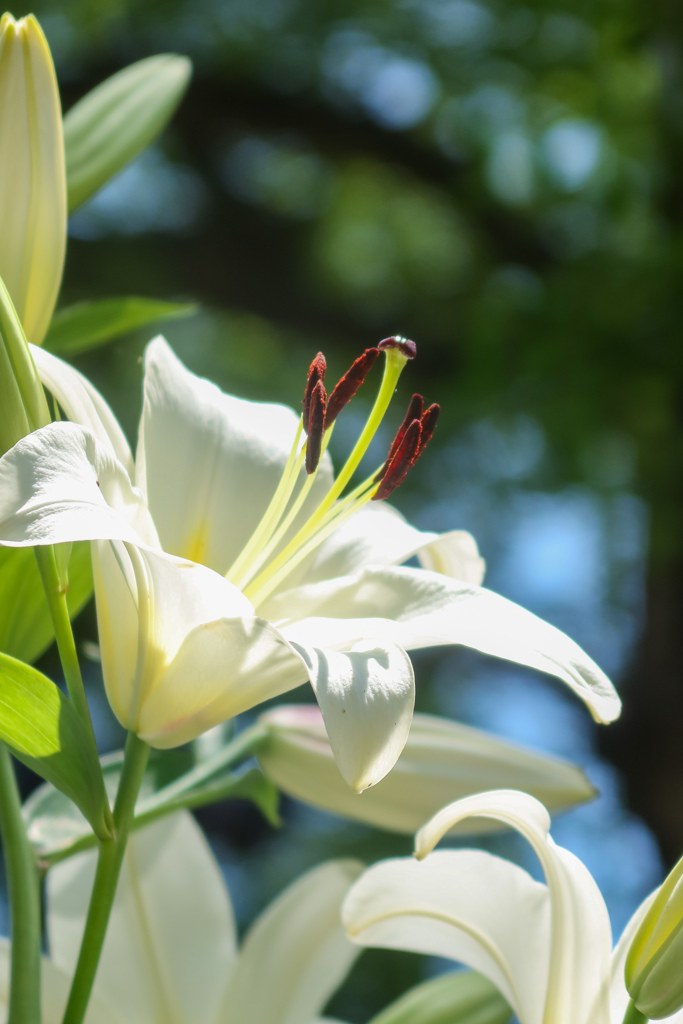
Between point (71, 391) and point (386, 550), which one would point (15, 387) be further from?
point (386, 550)

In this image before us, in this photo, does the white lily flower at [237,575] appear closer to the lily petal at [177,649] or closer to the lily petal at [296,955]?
the lily petal at [177,649]

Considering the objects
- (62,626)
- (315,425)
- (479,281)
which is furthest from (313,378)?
(479,281)

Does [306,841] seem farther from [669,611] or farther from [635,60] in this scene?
[635,60]

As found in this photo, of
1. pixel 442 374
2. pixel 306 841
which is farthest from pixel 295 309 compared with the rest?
pixel 306 841

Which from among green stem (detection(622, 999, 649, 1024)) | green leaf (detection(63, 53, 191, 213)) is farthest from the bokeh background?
green stem (detection(622, 999, 649, 1024))

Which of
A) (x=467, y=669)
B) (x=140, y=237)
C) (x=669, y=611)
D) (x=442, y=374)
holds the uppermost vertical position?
(x=140, y=237)

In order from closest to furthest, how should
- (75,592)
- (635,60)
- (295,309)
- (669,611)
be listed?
(75,592), (635,60), (669,611), (295,309)
